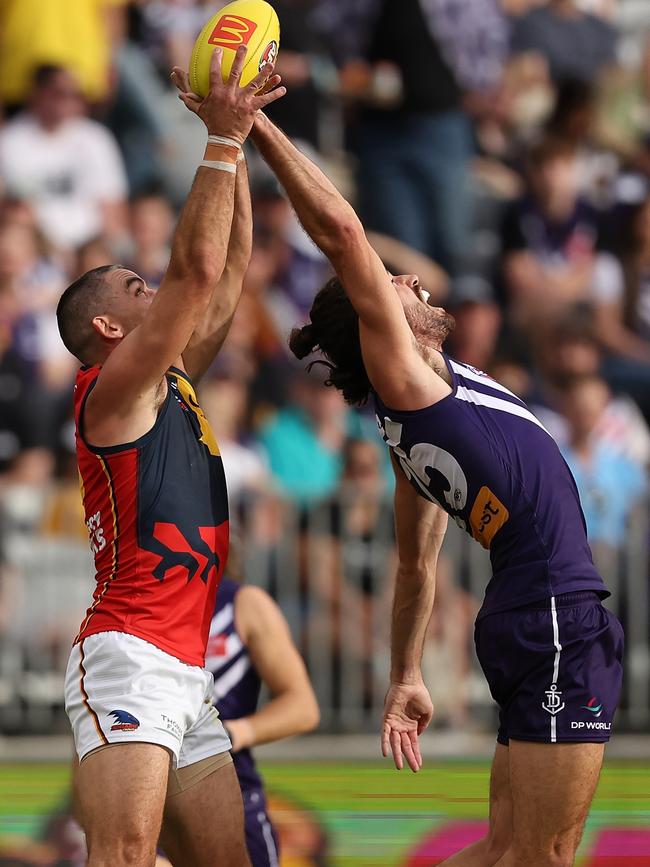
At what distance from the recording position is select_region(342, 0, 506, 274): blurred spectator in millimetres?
12461

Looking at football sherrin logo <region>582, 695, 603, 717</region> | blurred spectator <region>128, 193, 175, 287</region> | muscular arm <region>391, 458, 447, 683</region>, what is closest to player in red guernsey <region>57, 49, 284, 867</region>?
muscular arm <region>391, 458, 447, 683</region>

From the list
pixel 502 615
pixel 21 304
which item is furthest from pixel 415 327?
pixel 21 304

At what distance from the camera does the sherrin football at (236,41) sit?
4.93 meters

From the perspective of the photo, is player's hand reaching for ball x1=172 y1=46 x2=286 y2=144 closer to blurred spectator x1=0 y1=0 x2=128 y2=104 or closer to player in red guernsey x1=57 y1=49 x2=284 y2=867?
player in red guernsey x1=57 y1=49 x2=284 y2=867

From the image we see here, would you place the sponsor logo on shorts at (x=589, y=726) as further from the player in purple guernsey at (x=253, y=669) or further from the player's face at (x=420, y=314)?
the player in purple guernsey at (x=253, y=669)

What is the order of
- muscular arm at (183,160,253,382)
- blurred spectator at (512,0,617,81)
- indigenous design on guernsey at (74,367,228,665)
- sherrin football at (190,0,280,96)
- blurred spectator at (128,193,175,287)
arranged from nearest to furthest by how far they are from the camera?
sherrin football at (190,0,280,96), indigenous design on guernsey at (74,367,228,665), muscular arm at (183,160,253,382), blurred spectator at (128,193,175,287), blurred spectator at (512,0,617,81)

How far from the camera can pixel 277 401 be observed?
11.3m

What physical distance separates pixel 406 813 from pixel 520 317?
17.1 feet

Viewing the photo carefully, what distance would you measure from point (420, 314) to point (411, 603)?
116cm

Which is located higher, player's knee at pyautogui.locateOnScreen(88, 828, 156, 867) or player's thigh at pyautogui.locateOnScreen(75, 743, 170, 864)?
player's thigh at pyautogui.locateOnScreen(75, 743, 170, 864)

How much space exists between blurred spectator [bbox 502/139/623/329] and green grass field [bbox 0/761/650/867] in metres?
4.72

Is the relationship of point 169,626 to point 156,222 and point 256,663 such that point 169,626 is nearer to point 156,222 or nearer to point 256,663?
point 256,663

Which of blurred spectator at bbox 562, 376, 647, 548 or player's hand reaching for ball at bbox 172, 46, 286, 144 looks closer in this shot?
player's hand reaching for ball at bbox 172, 46, 286, 144

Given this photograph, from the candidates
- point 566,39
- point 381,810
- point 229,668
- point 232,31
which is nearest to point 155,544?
point 229,668
